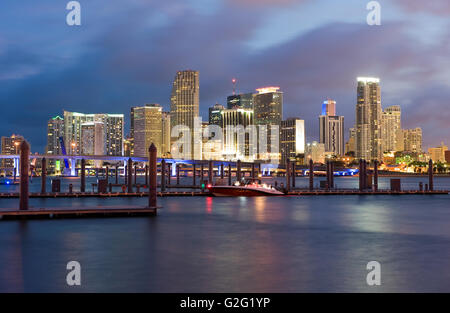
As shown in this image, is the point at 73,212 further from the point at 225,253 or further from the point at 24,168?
the point at 225,253

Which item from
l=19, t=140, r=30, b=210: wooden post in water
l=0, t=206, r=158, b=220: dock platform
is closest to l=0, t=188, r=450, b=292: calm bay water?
l=0, t=206, r=158, b=220: dock platform

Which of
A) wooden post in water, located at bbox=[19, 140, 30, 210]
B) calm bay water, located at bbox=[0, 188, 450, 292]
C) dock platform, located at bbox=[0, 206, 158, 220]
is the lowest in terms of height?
calm bay water, located at bbox=[0, 188, 450, 292]

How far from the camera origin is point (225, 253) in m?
31.9

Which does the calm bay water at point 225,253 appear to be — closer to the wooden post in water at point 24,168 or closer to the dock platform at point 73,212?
the dock platform at point 73,212

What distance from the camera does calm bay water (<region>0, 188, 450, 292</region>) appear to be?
22.7 m

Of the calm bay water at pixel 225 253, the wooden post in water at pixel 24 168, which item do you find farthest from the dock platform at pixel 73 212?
the wooden post in water at pixel 24 168

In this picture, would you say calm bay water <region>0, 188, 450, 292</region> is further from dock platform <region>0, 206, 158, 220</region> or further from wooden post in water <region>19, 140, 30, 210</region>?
wooden post in water <region>19, 140, 30, 210</region>

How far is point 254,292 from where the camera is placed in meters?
20.9

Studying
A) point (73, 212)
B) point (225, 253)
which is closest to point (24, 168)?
point (73, 212)

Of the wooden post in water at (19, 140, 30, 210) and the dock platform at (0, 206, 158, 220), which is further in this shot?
the dock platform at (0, 206, 158, 220)

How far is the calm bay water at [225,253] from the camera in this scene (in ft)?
74.5

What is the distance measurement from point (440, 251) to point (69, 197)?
68959mm

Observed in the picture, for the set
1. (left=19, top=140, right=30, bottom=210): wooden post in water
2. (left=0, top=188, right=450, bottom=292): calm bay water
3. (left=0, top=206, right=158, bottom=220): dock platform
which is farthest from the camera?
(left=0, top=206, right=158, bottom=220): dock platform
